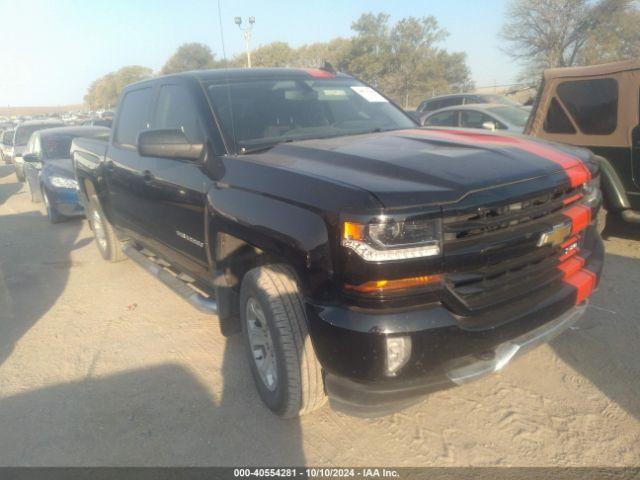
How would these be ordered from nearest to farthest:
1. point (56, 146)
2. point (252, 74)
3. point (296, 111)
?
point (296, 111), point (252, 74), point (56, 146)

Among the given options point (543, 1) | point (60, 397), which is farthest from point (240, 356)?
→ point (543, 1)

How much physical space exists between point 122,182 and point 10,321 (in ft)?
5.23

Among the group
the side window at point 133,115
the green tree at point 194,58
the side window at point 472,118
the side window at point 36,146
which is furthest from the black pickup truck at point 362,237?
the green tree at point 194,58

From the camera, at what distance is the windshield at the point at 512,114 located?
8.62 meters

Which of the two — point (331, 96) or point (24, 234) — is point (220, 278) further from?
point (24, 234)

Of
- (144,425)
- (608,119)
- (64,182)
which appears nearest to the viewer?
(144,425)

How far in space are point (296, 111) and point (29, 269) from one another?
14.4 feet

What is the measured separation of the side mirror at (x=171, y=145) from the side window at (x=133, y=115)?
4.57 feet

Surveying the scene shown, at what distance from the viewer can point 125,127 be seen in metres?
4.78

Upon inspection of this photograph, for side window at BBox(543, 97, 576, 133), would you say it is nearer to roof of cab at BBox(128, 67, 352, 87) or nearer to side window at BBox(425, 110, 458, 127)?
roof of cab at BBox(128, 67, 352, 87)

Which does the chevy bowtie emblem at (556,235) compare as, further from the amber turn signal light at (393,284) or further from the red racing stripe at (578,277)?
the amber turn signal light at (393,284)

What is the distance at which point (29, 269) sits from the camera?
20.0 ft

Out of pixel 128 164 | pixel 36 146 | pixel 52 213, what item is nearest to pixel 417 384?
pixel 128 164

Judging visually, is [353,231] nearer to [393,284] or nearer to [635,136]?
[393,284]
